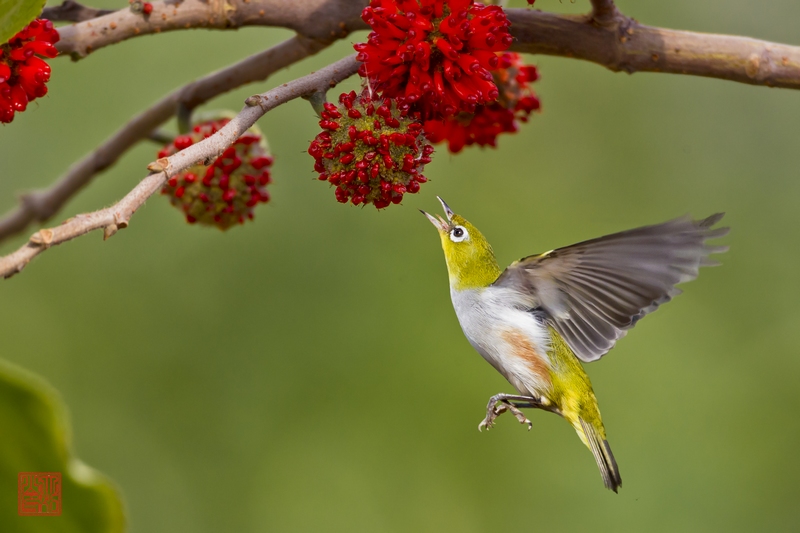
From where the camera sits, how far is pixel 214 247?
16.4ft

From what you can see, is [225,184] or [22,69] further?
[225,184]

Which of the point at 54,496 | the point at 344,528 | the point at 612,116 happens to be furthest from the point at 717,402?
the point at 54,496

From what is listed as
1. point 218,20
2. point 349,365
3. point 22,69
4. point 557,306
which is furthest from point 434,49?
point 349,365

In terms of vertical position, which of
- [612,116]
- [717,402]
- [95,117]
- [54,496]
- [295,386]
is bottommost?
[54,496]

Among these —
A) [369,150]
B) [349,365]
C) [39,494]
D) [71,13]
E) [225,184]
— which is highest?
[349,365]

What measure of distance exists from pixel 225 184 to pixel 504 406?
85 cm

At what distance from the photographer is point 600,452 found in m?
1.96

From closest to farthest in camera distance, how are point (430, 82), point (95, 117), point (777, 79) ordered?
point (430, 82), point (777, 79), point (95, 117)

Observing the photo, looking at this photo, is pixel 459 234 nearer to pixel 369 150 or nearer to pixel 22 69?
pixel 369 150

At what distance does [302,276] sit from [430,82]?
3.68 meters

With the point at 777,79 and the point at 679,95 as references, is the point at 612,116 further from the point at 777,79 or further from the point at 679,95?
the point at 777,79

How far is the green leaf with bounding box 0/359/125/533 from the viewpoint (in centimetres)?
88

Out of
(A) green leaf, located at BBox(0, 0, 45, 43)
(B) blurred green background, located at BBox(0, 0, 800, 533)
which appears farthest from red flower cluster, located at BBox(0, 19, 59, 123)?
(B) blurred green background, located at BBox(0, 0, 800, 533)

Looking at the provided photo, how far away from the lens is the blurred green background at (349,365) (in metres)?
4.88
